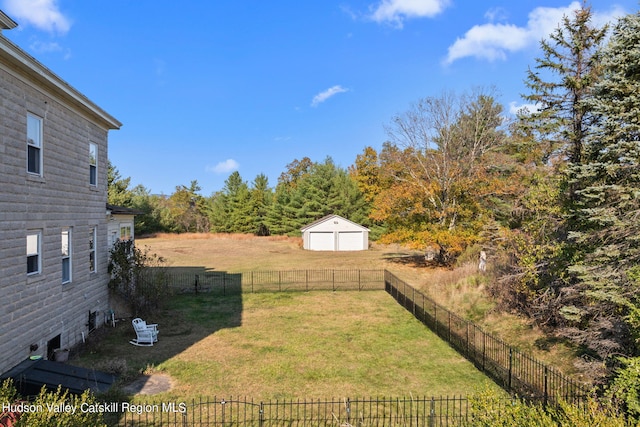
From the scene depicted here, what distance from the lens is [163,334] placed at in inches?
554

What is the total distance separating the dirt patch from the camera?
30.3ft

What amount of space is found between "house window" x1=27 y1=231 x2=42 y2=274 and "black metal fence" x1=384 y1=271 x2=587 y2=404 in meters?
11.9

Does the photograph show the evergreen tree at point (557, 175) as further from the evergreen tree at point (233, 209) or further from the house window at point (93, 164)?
the evergreen tree at point (233, 209)

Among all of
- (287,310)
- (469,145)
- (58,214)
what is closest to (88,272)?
(58,214)

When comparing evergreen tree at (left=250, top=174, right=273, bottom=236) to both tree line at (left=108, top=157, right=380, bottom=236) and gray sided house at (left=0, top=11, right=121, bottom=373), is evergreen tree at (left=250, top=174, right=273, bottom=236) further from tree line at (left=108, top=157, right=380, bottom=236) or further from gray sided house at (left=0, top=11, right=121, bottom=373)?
gray sided house at (left=0, top=11, right=121, bottom=373)

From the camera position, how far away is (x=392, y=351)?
12492 millimetres

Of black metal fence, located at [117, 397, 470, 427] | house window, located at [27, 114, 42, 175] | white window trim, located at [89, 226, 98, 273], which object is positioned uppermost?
house window, located at [27, 114, 42, 175]

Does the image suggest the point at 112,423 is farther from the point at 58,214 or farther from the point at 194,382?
the point at 58,214

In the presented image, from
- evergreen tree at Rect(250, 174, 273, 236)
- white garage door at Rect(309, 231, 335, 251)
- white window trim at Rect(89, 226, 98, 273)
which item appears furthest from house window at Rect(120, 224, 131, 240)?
evergreen tree at Rect(250, 174, 273, 236)

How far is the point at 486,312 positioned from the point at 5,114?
56.2 ft

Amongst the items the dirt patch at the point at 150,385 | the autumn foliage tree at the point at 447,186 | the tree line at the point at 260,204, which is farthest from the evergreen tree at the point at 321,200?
the dirt patch at the point at 150,385

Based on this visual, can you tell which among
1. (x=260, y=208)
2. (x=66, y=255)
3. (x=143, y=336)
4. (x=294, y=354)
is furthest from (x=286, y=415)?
(x=260, y=208)

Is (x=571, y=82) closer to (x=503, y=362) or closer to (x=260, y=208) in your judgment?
(x=503, y=362)

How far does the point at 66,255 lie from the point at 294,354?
765cm
